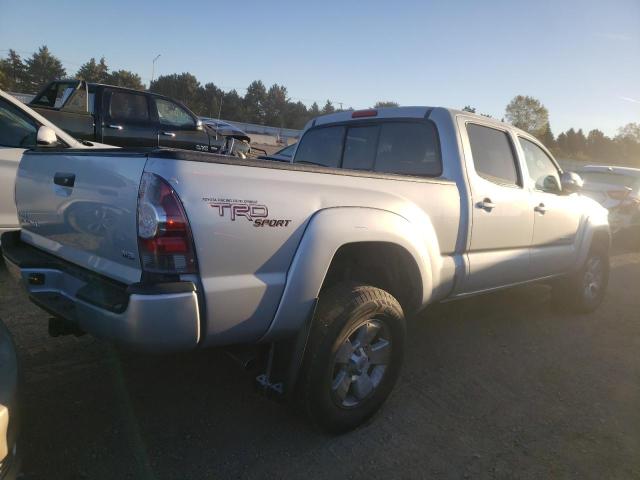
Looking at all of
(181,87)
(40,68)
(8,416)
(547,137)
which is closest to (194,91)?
(181,87)

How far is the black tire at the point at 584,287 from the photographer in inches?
203

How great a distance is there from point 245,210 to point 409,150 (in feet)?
6.42

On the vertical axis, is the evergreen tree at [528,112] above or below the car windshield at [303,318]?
above

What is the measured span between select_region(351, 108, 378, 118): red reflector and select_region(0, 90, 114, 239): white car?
106 inches

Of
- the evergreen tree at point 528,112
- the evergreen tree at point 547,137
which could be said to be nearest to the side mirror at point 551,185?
the evergreen tree at point 547,137

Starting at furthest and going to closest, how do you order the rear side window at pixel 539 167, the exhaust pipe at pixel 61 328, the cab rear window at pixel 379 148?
1. the rear side window at pixel 539 167
2. the cab rear window at pixel 379 148
3. the exhaust pipe at pixel 61 328

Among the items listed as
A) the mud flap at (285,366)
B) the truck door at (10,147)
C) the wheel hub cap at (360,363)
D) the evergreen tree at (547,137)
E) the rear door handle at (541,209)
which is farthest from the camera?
the evergreen tree at (547,137)

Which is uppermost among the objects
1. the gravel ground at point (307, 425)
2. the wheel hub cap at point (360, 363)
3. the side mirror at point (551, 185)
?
the side mirror at point (551, 185)

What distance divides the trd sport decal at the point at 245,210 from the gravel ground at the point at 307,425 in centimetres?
103

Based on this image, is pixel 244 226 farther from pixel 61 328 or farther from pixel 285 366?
pixel 61 328

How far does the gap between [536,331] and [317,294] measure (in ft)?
10.4

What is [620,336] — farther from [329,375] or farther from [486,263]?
[329,375]

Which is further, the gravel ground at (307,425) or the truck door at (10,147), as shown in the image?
the truck door at (10,147)

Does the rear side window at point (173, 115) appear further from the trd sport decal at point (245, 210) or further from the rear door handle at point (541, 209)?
the trd sport decal at point (245, 210)
